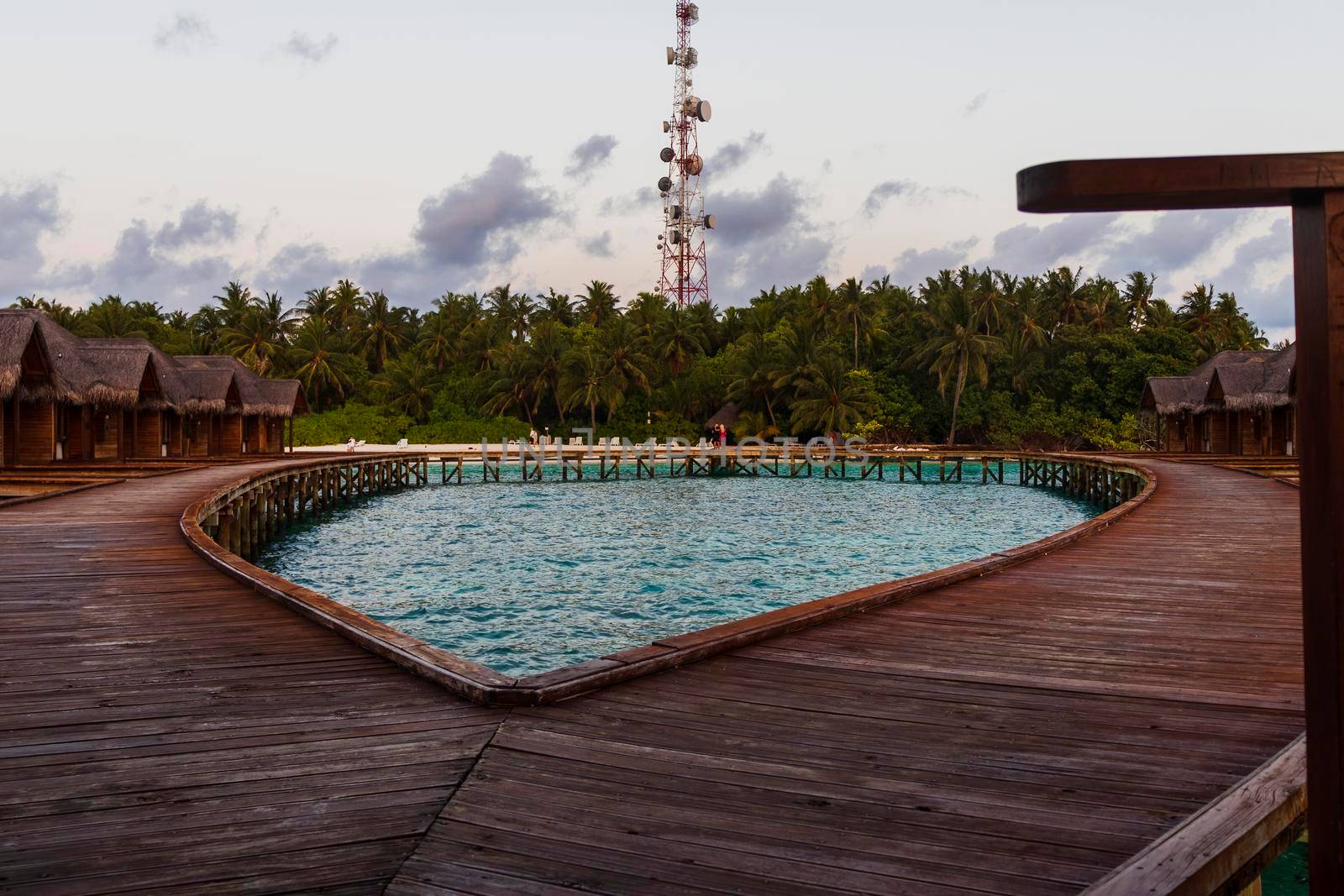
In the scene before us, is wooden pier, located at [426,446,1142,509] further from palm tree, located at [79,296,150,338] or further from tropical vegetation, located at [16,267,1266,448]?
palm tree, located at [79,296,150,338]

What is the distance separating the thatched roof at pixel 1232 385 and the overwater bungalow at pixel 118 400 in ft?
108

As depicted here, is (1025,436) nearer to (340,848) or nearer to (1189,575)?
(1189,575)

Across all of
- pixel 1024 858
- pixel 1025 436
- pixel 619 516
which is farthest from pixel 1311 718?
pixel 1025 436

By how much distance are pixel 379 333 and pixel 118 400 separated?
1643 inches

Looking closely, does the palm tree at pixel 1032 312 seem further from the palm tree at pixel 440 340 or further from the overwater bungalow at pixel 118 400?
the overwater bungalow at pixel 118 400

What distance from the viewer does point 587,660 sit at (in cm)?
587

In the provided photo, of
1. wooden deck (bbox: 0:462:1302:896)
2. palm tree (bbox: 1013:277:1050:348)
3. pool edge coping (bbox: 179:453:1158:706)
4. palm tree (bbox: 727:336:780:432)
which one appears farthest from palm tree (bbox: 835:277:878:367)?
wooden deck (bbox: 0:462:1302:896)

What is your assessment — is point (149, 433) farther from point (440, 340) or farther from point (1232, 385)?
point (1232, 385)

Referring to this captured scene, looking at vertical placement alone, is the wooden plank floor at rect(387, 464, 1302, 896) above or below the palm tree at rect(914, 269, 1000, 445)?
below

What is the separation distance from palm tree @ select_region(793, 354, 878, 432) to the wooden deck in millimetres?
46417

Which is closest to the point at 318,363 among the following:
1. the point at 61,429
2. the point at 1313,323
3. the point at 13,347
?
the point at 61,429

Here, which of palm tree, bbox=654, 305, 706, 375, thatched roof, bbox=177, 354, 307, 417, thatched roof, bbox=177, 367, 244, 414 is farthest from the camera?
palm tree, bbox=654, 305, 706, 375

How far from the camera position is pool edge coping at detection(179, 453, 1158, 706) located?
4.19 meters

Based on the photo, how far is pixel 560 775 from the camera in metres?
3.23
